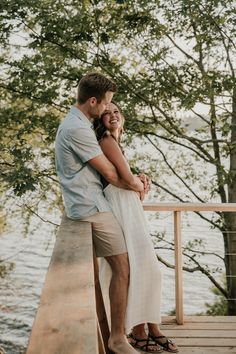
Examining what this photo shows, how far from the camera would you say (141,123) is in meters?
8.14

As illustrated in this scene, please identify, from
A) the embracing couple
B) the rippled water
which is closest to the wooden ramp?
the embracing couple

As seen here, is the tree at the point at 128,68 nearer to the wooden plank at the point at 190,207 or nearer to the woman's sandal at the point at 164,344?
the wooden plank at the point at 190,207

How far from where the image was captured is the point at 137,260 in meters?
2.60

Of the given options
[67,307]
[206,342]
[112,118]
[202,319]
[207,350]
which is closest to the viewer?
[67,307]

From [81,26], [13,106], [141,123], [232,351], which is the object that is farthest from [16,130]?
[232,351]

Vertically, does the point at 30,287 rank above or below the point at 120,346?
above

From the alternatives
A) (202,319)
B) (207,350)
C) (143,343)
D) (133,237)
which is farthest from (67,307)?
(202,319)

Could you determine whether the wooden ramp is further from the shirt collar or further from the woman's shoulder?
the shirt collar

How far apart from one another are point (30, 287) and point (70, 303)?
19.5m

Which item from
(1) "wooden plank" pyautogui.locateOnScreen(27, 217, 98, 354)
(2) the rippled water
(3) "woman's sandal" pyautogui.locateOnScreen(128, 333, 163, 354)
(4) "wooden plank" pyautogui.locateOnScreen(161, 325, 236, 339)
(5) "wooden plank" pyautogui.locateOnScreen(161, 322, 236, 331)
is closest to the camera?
(1) "wooden plank" pyautogui.locateOnScreen(27, 217, 98, 354)

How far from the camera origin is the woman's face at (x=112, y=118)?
2752 mm

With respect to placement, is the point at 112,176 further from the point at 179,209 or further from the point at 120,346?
the point at 179,209

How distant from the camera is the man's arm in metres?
2.44

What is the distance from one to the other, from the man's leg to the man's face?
71 cm
